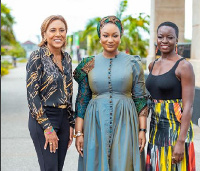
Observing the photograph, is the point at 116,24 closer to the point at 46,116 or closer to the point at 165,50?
the point at 165,50

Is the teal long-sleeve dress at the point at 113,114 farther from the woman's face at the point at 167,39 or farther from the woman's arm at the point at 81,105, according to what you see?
the woman's face at the point at 167,39

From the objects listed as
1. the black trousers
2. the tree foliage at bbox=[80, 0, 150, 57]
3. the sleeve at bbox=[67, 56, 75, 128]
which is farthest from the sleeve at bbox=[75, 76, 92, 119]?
the tree foliage at bbox=[80, 0, 150, 57]

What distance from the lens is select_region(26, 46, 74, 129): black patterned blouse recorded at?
10.1ft

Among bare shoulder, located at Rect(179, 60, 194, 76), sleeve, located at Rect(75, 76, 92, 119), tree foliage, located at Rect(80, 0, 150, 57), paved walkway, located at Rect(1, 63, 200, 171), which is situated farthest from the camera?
tree foliage, located at Rect(80, 0, 150, 57)

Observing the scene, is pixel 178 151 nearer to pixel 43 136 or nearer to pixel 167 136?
pixel 167 136

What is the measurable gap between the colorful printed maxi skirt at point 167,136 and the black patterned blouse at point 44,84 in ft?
2.62

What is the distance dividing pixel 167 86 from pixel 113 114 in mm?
513

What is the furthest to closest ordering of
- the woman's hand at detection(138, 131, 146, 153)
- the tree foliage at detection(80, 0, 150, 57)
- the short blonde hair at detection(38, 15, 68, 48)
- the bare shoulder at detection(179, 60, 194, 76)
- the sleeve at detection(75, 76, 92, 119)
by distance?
→ the tree foliage at detection(80, 0, 150, 57), the sleeve at detection(75, 76, 92, 119), the woman's hand at detection(138, 131, 146, 153), the short blonde hair at detection(38, 15, 68, 48), the bare shoulder at detection(179, 60, 194, 76)

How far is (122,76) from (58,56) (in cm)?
57

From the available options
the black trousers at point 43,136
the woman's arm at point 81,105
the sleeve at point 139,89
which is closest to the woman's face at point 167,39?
the sleeve at point 139,89

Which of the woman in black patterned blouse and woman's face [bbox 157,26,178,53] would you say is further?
woman's face [bbox 157,26,178,53]

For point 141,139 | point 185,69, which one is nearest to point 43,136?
point 141,139

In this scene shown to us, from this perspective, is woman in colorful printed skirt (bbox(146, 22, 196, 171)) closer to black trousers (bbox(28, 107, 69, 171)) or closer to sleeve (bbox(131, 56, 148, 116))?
sleeve (bbox(131, 56, 148, 116))

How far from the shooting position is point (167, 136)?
3234 mm
